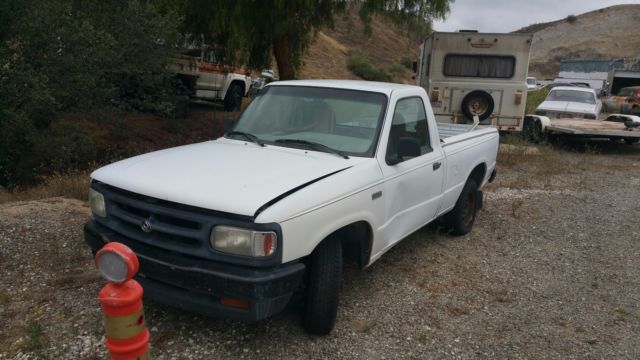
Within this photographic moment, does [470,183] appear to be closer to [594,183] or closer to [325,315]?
[325,315]

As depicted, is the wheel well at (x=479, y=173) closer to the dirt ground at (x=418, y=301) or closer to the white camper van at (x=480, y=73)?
the dirt ground at (x=418, y=301)

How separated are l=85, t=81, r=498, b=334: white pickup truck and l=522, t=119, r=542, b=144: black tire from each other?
9.37 metres

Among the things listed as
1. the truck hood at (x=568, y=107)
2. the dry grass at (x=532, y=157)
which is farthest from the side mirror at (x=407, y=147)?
the truck hood at (x=568, y=107)

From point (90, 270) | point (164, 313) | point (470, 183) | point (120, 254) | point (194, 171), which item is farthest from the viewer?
point (470, 183)

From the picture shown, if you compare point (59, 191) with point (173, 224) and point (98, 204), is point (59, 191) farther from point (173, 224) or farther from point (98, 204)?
point (173, 224)

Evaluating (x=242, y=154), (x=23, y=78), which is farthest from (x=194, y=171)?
(x=23, y=78)

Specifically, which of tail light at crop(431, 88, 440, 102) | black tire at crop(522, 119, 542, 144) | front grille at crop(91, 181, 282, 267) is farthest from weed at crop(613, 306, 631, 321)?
black tire at crop(522, 119, 542, 144)

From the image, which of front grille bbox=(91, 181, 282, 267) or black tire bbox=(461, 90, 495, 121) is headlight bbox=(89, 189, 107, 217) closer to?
front grille bbox=(91, 181, 282, 267)

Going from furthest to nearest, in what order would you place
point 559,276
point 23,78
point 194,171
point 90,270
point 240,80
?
point 240,80 < point 23,78 < point 559,276 < point 90,270 < point 194,171

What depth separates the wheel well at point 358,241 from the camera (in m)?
3.82

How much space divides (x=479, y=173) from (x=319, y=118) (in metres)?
2.76

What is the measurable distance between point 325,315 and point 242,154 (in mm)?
1376

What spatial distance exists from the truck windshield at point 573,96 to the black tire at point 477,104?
5.80m

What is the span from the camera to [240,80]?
15914mm
